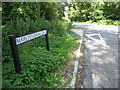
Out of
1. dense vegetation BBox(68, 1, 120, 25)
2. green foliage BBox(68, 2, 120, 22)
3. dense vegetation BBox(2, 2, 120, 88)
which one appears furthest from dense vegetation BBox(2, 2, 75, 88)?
green foliage BBox(68, 2, 120, 22)

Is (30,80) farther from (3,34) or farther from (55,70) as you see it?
(3,34)

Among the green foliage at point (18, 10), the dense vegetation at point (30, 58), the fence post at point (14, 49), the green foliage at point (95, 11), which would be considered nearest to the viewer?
the fence post at point (14, 49)

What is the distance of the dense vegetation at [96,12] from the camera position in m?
20.1

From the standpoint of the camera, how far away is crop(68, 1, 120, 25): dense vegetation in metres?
20.1

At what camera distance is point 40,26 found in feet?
19.3

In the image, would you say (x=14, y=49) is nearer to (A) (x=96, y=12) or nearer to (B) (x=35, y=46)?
(B) (x=35, y=46)

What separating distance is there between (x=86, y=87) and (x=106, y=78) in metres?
0.78

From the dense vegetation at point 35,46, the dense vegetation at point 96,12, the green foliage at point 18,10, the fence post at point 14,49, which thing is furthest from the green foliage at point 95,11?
the fence post at point 14,49

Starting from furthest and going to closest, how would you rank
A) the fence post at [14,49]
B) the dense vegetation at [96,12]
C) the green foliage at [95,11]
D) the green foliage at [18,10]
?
the green foliage at [95,11] < the dense vegetation at [96,12] < the green foliage at [18,10] < the fence post at [14,49]

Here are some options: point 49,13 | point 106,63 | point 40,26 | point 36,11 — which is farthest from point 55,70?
point 49,13

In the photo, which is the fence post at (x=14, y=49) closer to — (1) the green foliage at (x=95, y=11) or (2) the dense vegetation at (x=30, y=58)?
(2) the dense vegetation at (x=30, y=58)

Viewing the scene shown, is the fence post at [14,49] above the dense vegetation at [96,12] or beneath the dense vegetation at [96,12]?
beneath

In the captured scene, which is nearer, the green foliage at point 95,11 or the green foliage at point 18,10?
the green foliage at point 18,10

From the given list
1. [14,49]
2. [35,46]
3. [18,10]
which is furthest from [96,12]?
[14,49]
